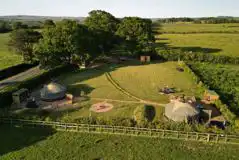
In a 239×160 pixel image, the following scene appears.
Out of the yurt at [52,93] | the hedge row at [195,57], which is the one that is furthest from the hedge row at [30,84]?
the hedge row at [195,57]

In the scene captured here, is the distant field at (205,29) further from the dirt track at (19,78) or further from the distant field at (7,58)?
the dirt track at (19,78)

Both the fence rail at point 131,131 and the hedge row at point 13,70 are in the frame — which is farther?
the hedge row at point 13,70

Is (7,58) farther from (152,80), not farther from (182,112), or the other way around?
(182,112)

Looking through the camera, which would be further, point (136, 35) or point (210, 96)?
point (136, 35)

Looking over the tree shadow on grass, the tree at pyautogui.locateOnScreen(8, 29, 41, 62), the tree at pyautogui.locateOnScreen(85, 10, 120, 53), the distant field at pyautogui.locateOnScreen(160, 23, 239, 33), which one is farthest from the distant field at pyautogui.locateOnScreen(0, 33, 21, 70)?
the distant field at pyautogui.locateOnScreen(160, 23, 239, 33)

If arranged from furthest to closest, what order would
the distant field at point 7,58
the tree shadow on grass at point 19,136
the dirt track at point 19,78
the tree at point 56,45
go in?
the distant field at point 7,58, the tree at point 56,45, the dirt track at point 19,78, the tree shadow on grass at point 19,136

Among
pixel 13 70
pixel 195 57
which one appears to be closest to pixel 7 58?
pixel 13 70
